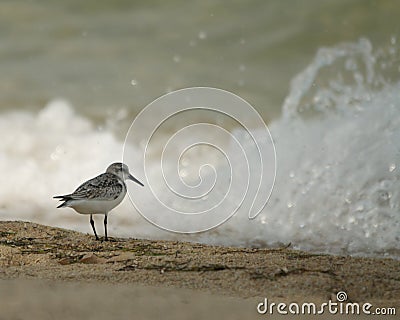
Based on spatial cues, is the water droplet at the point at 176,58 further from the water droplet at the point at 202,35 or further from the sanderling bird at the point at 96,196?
the sanderling bird at the point at 96,196

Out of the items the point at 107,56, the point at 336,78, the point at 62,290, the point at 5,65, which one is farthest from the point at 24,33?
the point at 62,290

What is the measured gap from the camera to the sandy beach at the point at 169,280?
10.4 ft

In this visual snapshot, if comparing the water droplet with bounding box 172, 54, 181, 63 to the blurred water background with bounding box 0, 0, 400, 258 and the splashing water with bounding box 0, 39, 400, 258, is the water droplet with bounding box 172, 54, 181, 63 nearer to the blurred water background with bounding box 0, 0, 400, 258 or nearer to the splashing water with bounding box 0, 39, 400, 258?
the blurred water background with bounding box 0, 0, 400, 258

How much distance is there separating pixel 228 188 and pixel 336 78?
84.5 inches

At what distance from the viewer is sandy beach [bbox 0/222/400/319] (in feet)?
10.4

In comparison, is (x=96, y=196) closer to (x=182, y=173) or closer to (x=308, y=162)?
(x=182, y=173)

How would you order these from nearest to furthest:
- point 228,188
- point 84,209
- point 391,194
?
point 84,209 → point 391,194 → point 228,188

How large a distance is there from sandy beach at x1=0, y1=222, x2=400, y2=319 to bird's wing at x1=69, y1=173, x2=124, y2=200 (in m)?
0.36

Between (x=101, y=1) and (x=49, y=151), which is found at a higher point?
(x=101, y=1)

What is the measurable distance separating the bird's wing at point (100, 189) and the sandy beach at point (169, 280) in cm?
36

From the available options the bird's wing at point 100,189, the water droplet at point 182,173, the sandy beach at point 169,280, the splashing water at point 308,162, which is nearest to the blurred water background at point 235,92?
the splashing water at point 308,162

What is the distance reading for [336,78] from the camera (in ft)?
26.0

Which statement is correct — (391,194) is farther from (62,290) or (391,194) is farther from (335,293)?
(62,290)

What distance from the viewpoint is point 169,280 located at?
3688 millimetres
